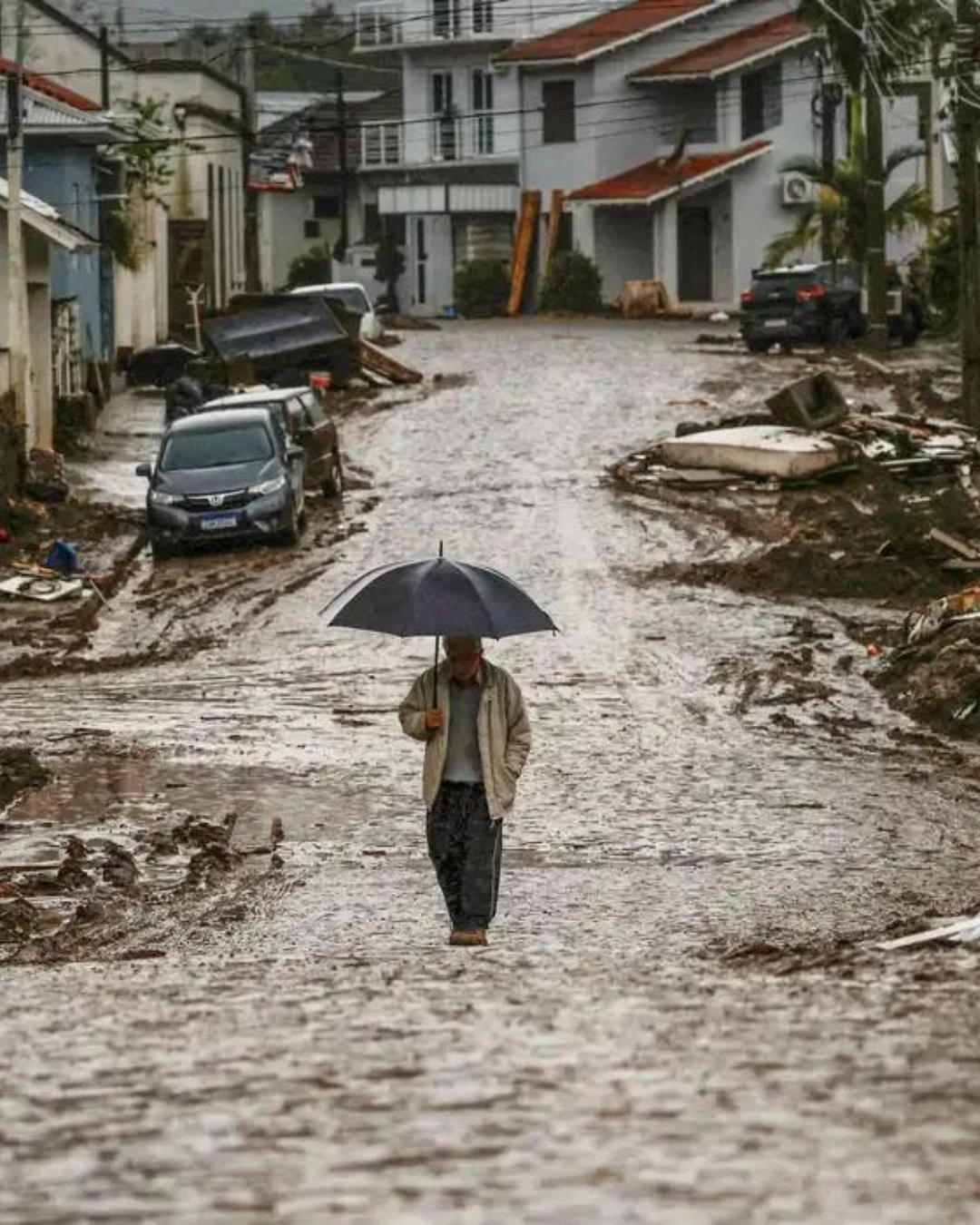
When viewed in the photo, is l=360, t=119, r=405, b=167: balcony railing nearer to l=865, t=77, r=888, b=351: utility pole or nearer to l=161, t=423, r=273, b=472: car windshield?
l=865, t=77, r=888, b=351: utility pole

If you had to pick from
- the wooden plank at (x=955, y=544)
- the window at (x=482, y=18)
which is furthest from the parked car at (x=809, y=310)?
the window at (x=482, y=18)

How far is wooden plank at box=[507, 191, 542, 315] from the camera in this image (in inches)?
3012

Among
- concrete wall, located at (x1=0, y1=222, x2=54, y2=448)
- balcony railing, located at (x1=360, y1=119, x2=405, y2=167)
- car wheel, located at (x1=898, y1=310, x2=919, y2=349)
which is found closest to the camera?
concrete wall, located at (x1=0, y1=222, x2=54, y2=448)

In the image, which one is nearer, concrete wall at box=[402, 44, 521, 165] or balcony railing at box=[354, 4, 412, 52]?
concrete wall at box=[402, 44, 521, 165]

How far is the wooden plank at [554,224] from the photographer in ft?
248

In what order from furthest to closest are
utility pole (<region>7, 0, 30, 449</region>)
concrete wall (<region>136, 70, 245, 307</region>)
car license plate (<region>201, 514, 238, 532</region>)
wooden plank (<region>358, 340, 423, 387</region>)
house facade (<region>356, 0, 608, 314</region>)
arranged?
1. house facade (<region>356, 0, 608, 314</region>)
2. concrete wall (<region>136, 70, 245, 307</region>)
3. wooden plank (<region>358, 340, 423, 387</region>)
4. utility pole (<region>7, 0, 30, 449</region>)
5. car license plate (<region>201, 514, 238, 532</region>)

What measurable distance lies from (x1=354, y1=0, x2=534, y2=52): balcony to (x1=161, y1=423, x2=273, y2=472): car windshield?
1900 inches

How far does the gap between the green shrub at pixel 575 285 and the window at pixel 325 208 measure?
28501mm

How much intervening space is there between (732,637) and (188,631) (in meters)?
5.45

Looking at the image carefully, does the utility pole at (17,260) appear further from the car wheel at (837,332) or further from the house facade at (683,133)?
the house facade at (683,133)

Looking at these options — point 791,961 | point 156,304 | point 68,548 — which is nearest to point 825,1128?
point 791,961

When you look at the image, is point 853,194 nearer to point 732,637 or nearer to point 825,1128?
point 732,637

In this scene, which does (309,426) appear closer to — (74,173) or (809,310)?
(74,173)

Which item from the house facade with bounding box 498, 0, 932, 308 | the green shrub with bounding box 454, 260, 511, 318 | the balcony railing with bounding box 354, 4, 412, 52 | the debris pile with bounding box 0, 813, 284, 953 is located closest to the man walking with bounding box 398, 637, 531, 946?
the debris pile with bounding box 0, 813, 284, 953
